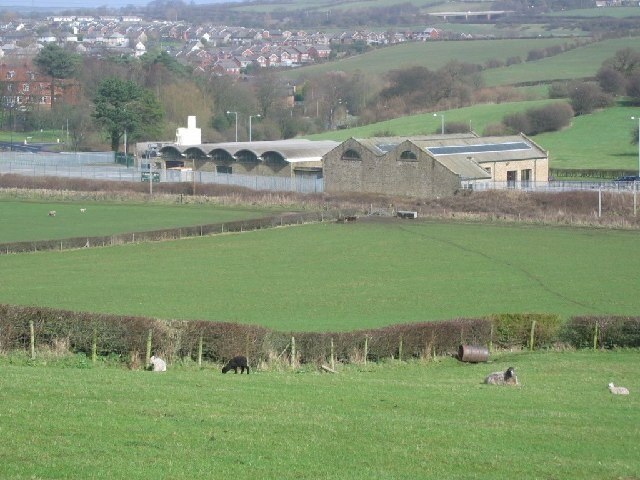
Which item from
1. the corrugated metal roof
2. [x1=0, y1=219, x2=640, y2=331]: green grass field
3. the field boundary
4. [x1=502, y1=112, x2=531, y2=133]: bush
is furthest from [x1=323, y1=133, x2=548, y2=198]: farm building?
[x1=502, y1=112, x2=531, y2=133]: bush

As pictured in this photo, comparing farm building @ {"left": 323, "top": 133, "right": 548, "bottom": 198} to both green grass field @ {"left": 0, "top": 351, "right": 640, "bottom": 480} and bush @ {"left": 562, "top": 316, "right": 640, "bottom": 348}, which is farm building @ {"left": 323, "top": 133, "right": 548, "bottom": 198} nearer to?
bush @ {"left": 562, "top": 316, "right": 640, "bottom": 348}

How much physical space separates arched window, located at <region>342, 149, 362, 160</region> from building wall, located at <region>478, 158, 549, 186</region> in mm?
8033

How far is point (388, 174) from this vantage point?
77.1m

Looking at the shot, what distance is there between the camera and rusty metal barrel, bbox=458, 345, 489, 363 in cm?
2577

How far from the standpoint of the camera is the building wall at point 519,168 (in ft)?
260

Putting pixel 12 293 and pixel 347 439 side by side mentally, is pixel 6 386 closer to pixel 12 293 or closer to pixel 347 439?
pixel 347 439

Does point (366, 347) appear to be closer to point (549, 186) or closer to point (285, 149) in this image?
point (549, 186)

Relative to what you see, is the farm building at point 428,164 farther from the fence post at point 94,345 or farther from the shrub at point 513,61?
the shrub at point 513,61

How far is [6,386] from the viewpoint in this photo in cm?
1698

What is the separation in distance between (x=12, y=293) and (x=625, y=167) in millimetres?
67067

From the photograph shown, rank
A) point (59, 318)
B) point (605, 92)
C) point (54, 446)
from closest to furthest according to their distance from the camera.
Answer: point (54, 446)
point (59, 318)
point (605, 92)

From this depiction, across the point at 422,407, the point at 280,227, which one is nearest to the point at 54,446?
the point at 422,407

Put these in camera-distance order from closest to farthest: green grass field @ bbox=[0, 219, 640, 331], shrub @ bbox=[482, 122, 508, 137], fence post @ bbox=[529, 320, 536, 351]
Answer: fence post @ bbox=[529, 320, 536, 351]
green grass field @ bbox=[0, 219, 640, 331]
shrub @ bbox=[482, 122, 508, 137]

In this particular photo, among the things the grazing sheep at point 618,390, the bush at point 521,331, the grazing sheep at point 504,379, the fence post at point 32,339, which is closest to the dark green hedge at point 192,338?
the fence post at point 32,339
